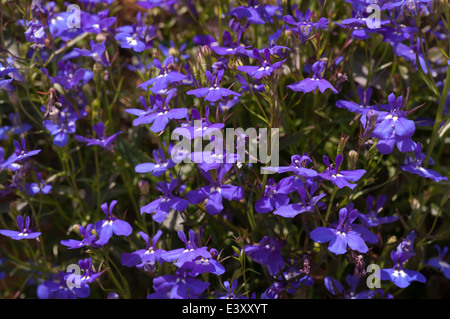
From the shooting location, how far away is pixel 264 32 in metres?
1.78

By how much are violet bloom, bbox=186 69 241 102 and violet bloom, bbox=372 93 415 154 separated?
0.35 meters

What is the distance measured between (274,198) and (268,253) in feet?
0.58

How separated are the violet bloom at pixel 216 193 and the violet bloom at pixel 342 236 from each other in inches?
8.5

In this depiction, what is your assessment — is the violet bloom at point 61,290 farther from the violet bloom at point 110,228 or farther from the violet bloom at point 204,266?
the violet bloom at point 204,266

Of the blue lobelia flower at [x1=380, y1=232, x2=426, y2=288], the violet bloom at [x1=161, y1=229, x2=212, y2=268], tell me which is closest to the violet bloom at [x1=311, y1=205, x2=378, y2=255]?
the blue lobelia flower at [x1=380, y1=232, x2=426, y2=288]

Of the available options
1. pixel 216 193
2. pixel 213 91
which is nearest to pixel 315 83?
pixel 213 91

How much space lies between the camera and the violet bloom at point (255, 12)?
1483mm

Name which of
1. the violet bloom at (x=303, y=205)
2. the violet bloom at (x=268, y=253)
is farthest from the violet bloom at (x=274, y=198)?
the violet bloom at (x=268, y=253)

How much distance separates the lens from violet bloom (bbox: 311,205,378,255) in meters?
1.23

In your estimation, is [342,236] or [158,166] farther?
[158,166]

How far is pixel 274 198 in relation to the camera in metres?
1.34

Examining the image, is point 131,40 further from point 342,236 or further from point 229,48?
point 342,236

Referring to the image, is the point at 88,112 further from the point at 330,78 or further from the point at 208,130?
the point at 330,78
